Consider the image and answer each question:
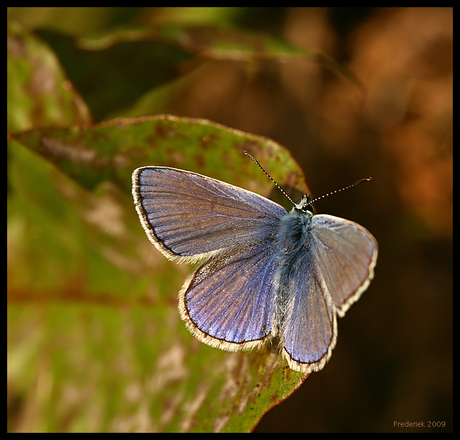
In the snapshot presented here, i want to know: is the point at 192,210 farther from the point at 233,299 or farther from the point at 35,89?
the point at 35,89

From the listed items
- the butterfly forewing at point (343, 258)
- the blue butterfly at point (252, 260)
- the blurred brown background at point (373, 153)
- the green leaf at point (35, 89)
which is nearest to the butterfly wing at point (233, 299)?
the blue butterfly at point (252, 260)

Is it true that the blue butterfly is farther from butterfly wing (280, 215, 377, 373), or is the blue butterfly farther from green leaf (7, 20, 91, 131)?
green leaf (7, 20, 91, 131)

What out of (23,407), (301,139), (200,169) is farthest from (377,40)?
(23,407)

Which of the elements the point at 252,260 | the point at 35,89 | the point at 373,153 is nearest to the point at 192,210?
the point at 252,260

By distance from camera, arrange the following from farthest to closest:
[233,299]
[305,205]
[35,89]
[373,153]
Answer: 1. [373,153]
2. [35,89]
3. [233,299]
4. [305,205]

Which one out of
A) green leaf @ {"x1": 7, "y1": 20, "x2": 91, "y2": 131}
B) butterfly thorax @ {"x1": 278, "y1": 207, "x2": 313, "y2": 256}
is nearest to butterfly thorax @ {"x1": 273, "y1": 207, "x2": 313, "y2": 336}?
butterfly thorax @ {"x1": 278, "y1": 207, "x2": 313, "y2": 256}

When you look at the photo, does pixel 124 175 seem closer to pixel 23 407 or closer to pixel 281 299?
pixel 281 299
